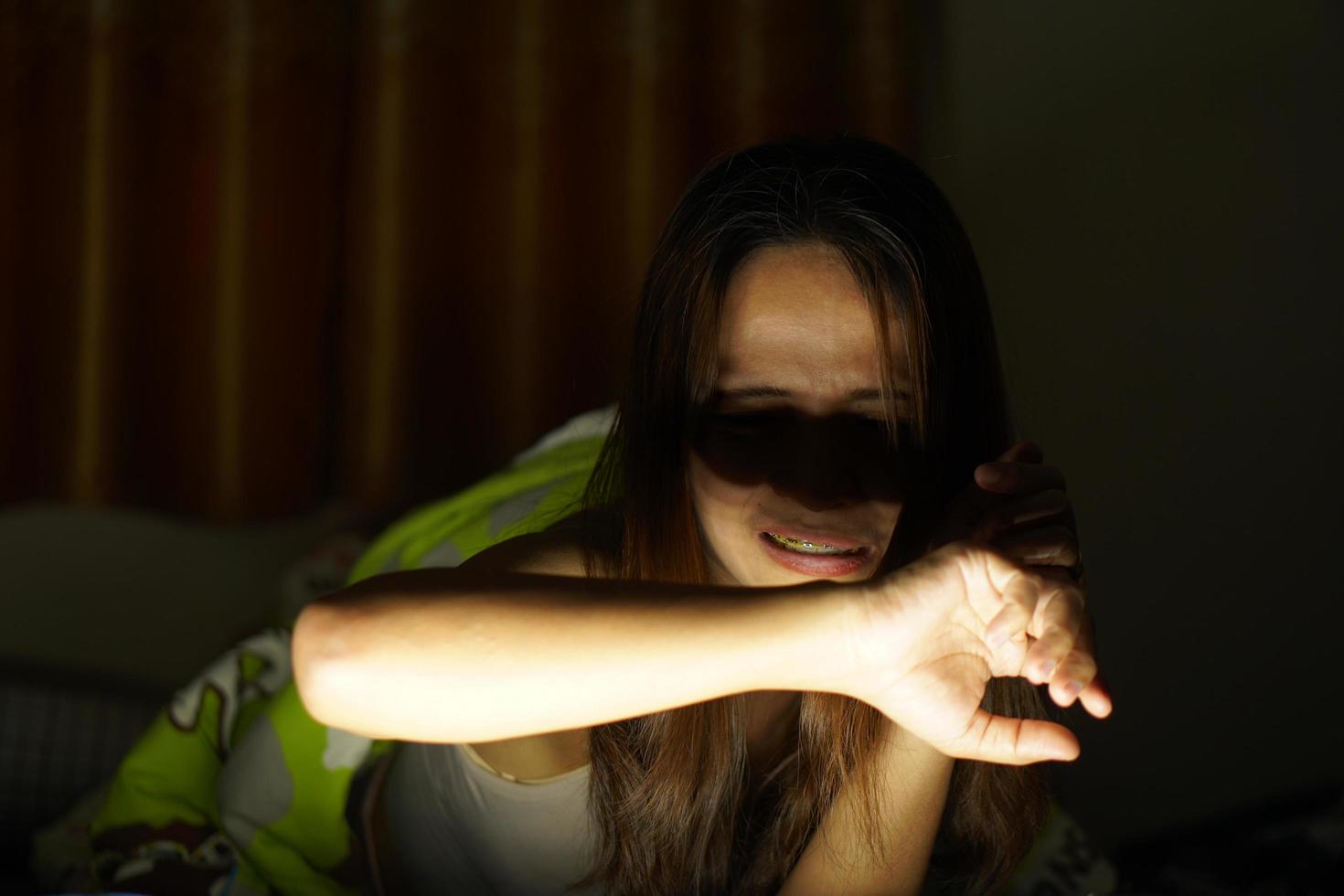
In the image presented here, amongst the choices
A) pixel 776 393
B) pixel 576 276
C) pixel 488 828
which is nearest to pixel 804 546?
pixel 776 393

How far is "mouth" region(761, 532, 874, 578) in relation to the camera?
2.50 ft

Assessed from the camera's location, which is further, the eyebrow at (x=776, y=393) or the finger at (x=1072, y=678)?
the eyebrow at (x=776, y=393)

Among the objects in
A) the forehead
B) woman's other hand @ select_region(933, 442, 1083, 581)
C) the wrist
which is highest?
the forehead

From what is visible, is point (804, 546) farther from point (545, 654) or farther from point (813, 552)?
point (545, 654)

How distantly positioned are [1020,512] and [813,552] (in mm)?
160

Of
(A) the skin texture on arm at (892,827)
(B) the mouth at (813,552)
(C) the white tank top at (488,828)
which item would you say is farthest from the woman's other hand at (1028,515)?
(C) the white tank top at (488,828)

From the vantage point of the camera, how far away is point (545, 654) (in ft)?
1.77

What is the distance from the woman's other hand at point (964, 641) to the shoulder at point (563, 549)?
0.26m

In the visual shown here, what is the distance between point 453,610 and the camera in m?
0.55

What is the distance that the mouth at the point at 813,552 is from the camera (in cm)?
76

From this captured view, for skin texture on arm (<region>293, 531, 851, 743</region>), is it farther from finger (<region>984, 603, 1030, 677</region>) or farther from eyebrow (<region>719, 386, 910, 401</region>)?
eyebrow (<region>719, 386, 910, 401</region>)

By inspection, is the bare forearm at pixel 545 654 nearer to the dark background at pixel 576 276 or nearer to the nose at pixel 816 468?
the nose at pixel 816 468

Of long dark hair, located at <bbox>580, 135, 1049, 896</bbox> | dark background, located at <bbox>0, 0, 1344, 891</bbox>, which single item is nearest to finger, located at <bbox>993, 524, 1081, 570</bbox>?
long dark hair, located at <bbox>580, 135, 1049, 896</bbox>

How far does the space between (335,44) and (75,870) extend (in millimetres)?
1204
